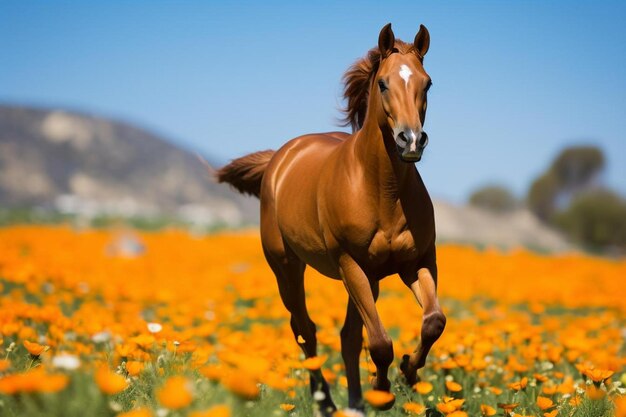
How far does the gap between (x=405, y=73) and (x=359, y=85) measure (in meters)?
0.88

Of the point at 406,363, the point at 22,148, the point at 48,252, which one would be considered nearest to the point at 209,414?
the point at 406,363

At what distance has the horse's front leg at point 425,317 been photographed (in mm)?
3238

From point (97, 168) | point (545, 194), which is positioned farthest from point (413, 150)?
point (97, 168)

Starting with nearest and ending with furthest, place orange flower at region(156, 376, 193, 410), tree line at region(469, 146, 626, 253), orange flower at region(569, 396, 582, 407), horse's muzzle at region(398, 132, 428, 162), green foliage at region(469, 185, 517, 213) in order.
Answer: orange flower at region(156, 376, 193, 410), horse's muzzle at region(398, 132, 428, 162), orange flower at region(569, 396, 582, 407), tree line at region(469, 146, 626, 253), green foliage at region(469, 185, 517, 213)

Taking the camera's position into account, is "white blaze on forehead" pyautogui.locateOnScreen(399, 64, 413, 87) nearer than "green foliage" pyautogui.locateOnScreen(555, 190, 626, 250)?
Yes

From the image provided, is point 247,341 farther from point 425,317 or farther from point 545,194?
point 545,194

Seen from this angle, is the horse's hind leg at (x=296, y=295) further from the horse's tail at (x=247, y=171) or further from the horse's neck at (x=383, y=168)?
the horse's neck at (x=383, y=168)

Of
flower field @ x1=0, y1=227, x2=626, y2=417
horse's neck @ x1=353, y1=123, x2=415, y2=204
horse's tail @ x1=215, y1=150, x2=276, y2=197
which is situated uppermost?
horse's neck @ x1=353, y1=123, x2=415, y2=204

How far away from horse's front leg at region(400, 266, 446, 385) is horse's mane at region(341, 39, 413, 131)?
1.13m

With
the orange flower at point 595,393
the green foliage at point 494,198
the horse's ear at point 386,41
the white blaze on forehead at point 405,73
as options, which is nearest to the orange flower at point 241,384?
the white blaze on forehead at point 405,73

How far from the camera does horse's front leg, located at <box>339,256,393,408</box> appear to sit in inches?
129

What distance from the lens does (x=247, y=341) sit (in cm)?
531

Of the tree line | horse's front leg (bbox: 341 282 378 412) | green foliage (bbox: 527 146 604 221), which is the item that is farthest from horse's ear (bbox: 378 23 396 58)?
green foliage (bbox: 527 146 604 221)

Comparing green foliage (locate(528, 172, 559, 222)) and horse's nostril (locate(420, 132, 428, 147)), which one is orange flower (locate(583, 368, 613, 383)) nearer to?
horse's nostril (locate(420, 132, 428, 147))
